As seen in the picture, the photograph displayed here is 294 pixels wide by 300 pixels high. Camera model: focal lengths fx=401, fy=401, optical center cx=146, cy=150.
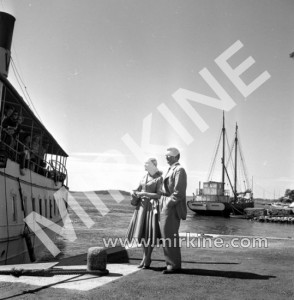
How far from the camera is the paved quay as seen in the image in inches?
209

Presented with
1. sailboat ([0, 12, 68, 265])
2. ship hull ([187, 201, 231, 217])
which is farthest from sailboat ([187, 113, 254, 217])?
sailboat ([0, 12, 68, 265])

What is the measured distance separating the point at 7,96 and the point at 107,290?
493 inches

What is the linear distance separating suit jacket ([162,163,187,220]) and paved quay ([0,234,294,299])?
1.14m

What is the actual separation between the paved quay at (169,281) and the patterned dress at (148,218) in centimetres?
58

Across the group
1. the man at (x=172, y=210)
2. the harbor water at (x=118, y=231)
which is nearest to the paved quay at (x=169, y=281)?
the man at (x=172, y=210)

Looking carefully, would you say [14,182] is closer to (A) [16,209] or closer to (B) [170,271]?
(A) [16,209]

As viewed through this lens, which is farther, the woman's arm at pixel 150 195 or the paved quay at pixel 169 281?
the woman's arm at pixel 150 195

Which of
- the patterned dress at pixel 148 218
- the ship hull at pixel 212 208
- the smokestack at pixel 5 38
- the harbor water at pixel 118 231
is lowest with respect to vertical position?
the harbor water at pixel 118 231

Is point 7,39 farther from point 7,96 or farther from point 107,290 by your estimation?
point 107,290

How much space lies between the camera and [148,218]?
293 inches

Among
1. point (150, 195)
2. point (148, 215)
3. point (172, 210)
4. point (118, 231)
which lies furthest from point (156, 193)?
point (118, 231)

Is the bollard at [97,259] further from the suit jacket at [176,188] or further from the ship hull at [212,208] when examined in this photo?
the ship hull at [212,208]

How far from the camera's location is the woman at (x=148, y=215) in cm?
733

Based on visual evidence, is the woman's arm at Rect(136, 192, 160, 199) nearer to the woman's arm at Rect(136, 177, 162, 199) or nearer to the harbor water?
the woman's arm at Rect(136, 177, 162, 199)
